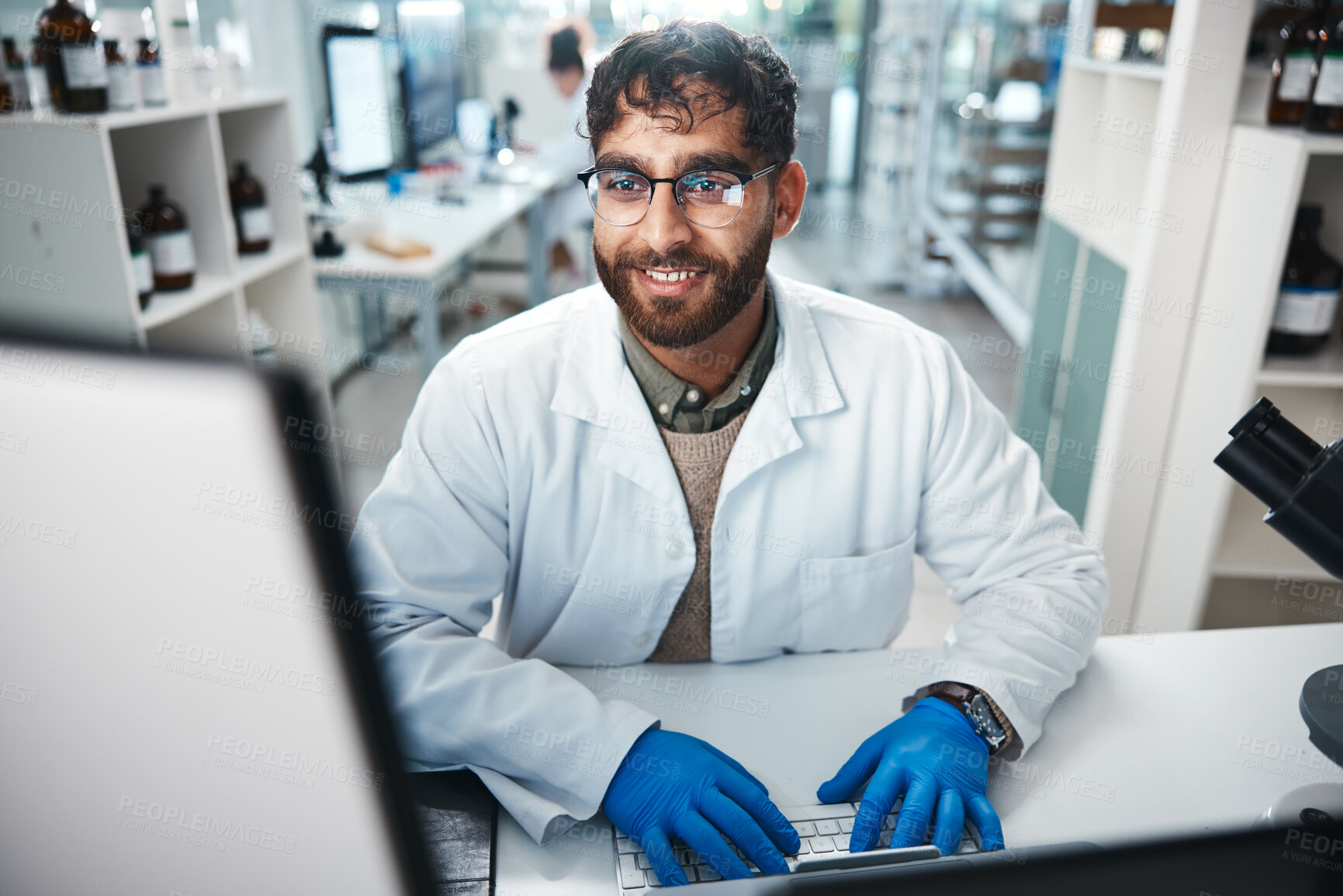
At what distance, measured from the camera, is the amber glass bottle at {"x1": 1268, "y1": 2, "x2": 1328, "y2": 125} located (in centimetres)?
162

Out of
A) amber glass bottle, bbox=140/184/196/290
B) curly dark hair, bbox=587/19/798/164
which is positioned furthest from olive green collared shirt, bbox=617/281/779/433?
amber glass bottle, bbox=140/184/196/290

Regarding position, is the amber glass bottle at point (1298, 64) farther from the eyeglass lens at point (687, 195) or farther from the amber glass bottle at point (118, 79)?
the amber glass bottle at point (118, 79)

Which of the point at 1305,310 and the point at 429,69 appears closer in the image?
the point at 1305,310

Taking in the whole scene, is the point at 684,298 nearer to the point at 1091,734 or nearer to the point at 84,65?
the point at 1091,734

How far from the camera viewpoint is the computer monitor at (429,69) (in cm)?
364

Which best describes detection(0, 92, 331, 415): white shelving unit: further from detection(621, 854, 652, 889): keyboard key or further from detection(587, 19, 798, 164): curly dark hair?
detection(621, 854, 652, 889): keyboard key

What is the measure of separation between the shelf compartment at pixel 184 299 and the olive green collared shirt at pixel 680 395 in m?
1.22

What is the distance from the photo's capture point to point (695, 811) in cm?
79

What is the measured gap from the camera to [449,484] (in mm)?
1106

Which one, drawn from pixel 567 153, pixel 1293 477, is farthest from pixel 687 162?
pixel 567 153

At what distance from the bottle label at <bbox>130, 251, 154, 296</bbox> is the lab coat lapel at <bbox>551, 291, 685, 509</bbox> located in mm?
1169

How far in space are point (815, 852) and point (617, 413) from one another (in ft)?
1.89

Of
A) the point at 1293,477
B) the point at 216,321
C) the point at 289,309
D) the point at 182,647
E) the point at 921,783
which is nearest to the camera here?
the point at 182,647

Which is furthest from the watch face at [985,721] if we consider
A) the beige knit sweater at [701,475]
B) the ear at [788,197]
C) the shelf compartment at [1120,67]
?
the shelf compartment at [1120,67]
